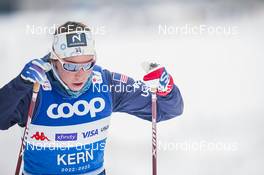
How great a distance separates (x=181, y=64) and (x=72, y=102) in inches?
21.2

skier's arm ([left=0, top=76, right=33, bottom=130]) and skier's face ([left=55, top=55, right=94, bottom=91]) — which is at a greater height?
skier's face ([left=55, top=55, right=94, bottom=91])

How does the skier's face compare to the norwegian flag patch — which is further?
the norwegian flag patch

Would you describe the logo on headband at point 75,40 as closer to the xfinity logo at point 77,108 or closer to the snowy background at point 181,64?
the snowy background at point 181,64

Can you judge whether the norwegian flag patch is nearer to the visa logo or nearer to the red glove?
the red glove

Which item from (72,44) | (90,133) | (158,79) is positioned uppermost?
(72,44)

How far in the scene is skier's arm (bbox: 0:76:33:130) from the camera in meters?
2.39

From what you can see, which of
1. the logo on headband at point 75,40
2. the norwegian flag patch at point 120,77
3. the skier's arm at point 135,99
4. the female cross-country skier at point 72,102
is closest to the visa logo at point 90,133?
the female cross-country skier at point 72,102

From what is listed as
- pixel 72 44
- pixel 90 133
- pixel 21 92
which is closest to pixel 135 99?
pixel 90 133

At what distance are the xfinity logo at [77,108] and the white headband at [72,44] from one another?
0.73 feet

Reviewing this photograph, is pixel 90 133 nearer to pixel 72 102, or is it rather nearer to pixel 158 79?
pixel 72 102

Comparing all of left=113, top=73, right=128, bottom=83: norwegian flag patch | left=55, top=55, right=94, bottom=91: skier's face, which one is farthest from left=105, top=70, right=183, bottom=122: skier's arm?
left=55, top=55, right=94, bottom=91: skier's face

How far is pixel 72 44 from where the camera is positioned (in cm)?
238

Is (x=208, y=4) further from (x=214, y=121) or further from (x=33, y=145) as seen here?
(x=33, y=145)

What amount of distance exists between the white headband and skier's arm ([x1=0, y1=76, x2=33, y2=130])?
187mm
